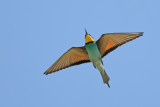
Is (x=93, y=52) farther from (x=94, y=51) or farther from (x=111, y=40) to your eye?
(x=111, y=40)

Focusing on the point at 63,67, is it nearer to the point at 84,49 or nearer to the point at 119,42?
the point at 84,49

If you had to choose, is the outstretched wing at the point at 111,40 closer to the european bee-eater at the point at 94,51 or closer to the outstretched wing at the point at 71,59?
the european bee-eater at the point at 94,51

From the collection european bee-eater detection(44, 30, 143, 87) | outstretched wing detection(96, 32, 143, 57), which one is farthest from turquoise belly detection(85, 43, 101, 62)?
outstretched wing detection(96, 32, 143, 57)

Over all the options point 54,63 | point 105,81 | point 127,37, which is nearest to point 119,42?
point 127,37

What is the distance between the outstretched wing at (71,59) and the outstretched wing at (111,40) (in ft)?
1.95

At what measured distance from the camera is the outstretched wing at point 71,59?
15.3m

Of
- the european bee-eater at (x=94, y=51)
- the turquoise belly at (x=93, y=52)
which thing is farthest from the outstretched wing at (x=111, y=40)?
the turquoise belly at (x=93, y=52)

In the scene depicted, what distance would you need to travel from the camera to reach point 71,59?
15.5m

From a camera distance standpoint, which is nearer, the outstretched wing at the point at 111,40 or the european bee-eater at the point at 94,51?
the outstretched wing at the point at 111,40

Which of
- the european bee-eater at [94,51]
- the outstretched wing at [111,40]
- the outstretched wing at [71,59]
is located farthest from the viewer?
the outstretched wing at [71,59]

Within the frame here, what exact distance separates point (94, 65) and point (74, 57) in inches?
34.8

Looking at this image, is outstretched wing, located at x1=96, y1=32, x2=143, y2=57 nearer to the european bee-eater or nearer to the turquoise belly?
the european bee-eater

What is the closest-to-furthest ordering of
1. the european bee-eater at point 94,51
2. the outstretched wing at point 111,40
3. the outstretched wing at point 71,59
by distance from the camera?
1. the outstretched wing at point 111,40
2. the european bee-eater at point 94,51
3. the outstretched wing at point 71,59

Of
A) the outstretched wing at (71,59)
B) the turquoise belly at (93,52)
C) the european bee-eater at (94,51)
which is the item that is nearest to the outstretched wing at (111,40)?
the european bee-eater at (94,51)
